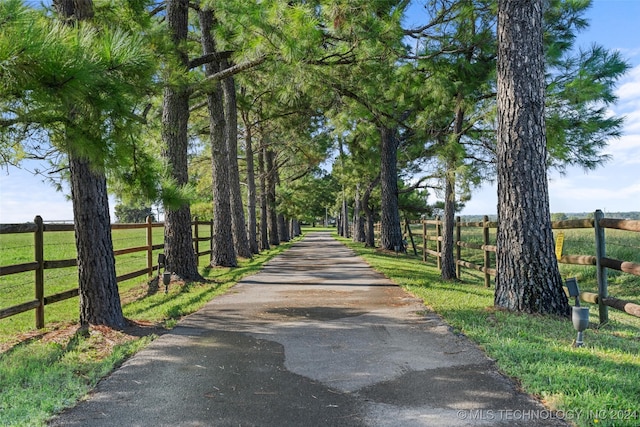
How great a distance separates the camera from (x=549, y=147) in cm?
931

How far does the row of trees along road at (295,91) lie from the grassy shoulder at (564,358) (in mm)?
638

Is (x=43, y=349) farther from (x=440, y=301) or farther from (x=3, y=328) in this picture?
(x=440, y=301)

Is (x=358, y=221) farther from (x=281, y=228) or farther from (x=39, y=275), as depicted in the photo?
(x=39, y=275)

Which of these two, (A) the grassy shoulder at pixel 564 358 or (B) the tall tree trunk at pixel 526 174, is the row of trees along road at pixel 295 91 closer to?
(B) the tall tree trunk at pixel 526 174

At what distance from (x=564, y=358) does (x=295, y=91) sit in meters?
7.43

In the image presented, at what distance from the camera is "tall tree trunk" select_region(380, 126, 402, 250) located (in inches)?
729

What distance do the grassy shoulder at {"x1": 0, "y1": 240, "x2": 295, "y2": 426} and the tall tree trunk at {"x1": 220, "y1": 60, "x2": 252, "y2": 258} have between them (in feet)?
27.8

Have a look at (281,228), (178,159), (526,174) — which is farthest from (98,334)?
(281,228)

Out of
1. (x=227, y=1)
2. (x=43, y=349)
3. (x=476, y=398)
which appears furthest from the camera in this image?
(x=227, y=1)

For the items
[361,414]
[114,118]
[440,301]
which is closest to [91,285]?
[114,118]

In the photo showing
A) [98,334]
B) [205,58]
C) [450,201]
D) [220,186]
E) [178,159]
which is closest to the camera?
[98,334]

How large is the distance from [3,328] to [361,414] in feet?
19.4

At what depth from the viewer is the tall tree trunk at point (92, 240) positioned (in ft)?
18.0

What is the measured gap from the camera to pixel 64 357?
14.9 ft
